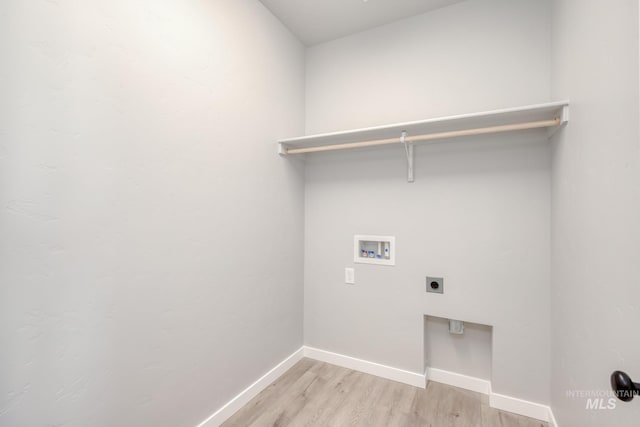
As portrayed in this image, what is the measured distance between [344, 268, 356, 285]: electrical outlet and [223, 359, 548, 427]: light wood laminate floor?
718 millimetres

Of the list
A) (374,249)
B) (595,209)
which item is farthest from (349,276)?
(595,209)

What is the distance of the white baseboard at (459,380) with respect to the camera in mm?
1954

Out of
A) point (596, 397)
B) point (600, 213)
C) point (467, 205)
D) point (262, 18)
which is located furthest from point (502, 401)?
point (262, 18)

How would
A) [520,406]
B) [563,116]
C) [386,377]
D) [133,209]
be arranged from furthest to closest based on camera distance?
[386,377] < [520,406] < [563,116] < [133,209]

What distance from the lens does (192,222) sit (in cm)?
153

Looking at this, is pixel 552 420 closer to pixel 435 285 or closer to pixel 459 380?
pixel 459 380

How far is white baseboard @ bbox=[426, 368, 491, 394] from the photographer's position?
1954 mm

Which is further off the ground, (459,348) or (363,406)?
(459,348)

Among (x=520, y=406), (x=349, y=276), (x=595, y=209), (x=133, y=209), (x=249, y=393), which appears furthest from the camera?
(x=349, y=276)

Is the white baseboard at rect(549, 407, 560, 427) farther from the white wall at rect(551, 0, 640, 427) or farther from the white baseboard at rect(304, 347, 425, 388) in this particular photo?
the white baseboard at rect(304, 347, 425, 388)

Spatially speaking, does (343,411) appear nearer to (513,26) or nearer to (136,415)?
(136,415)

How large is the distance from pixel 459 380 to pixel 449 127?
1786 mm

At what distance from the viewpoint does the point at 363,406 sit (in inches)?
73.0

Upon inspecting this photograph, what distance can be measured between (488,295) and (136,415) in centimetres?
207
